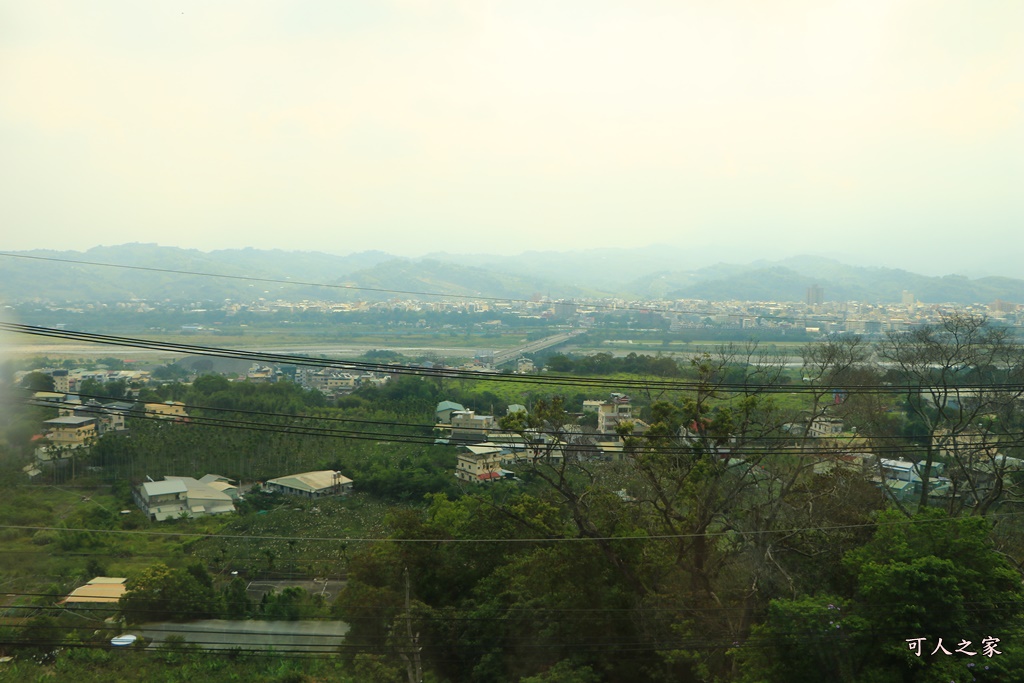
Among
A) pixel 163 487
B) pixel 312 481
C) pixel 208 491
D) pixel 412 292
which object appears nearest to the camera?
pixel 163 487

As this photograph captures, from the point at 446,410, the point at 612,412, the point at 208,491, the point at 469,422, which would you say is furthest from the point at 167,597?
the point at 612,412

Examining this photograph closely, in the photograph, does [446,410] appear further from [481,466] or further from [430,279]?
[430,279]

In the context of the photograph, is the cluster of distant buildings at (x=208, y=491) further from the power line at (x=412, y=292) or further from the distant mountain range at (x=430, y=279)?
the power line at (x=412, y=292)

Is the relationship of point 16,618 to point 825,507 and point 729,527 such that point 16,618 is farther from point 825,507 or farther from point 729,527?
point 825,507

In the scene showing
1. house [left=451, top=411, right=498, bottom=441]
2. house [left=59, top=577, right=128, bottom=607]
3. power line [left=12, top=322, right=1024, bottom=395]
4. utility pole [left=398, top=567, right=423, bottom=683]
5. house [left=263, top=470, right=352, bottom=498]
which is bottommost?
utility pole [left=398, top=567, right=423, bottom=683]

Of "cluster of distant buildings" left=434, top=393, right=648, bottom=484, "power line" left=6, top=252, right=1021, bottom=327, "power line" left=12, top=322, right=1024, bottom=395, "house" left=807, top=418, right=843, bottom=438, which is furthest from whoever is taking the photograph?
"power line" left=6, top=252, right=1021, bottom=327

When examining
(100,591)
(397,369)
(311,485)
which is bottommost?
(100,591)

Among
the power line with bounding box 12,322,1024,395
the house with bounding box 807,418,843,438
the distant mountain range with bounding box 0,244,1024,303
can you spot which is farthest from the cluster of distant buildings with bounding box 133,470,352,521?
the house with bounding box 807,418,843,438

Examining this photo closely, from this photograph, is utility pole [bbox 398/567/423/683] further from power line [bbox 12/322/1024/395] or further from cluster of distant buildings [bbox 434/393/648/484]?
power line [bbox 12/322/1024/395]
